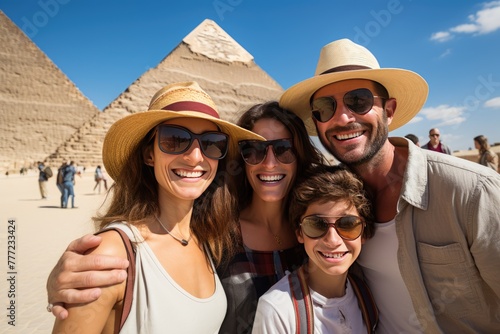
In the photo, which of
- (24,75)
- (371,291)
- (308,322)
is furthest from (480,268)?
(24,75)

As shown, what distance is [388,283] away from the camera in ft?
5.84

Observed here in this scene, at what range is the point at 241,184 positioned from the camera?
2.28m

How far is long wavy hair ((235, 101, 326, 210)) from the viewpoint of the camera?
2.14m

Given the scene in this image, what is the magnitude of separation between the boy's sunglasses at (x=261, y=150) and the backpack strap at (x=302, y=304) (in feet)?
2.27

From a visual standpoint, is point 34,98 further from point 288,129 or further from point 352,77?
point 352,77

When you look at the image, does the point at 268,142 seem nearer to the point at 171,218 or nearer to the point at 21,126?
the point at 171,218

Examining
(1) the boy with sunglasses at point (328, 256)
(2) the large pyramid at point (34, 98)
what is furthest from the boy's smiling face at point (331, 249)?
(2) the large pyramid at point (34, 98)

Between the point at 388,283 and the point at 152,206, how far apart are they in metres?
1.24

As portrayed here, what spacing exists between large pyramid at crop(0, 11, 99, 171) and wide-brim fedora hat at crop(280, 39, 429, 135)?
82.6 m

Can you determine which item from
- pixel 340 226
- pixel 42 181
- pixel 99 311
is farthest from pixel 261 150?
pixel 42 181

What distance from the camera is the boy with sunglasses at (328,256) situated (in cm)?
154

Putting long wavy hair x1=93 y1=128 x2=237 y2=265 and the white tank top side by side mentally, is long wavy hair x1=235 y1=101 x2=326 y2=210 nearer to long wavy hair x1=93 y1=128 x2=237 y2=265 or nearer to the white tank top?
long wavy hair x1=93 y1=128 x2=237 y2=265

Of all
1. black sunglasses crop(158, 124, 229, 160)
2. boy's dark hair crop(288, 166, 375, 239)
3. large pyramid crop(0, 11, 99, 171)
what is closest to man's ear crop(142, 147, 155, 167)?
black sunglasses crop(158, 124, 229, 160)

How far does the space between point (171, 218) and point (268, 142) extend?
70 cm
